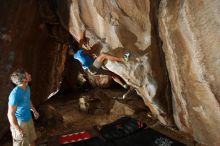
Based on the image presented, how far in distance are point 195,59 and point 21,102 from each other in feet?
10.6

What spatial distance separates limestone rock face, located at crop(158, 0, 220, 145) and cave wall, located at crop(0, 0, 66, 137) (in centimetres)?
398

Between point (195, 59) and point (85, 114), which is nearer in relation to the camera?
point (195, 59)

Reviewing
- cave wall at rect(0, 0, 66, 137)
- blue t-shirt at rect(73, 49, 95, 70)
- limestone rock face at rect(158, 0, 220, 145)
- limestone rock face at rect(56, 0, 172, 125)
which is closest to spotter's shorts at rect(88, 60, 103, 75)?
Result: blue t-shirt at rect(73, 49, 95, 70)

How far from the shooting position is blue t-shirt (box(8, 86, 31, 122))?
5.22 metres

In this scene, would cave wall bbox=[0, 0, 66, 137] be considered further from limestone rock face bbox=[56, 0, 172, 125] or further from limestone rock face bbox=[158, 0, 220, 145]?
limestone rock face bbox=[158, 0, 220, 145]

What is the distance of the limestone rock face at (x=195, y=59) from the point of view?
5.59 m

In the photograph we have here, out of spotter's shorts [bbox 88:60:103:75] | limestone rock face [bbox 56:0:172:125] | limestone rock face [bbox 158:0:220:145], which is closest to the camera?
limestone rock face [bbox 158:0:220:145]

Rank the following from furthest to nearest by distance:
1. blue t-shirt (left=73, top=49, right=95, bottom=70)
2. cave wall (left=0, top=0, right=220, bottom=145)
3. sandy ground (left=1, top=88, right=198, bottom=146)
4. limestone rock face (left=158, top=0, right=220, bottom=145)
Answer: sandy ground (left=1, top=88, right=198, bottom=146) < blue t-shirt (left=73, top=49, right=95, bottom=70) < cave wall (left=0, top=0, right=220, bottom=145) < limestone rock face (left=158, top=0, right=220, bottom=145)

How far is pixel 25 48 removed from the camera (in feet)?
29.4

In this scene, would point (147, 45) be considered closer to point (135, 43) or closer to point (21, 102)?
point (135, 43)

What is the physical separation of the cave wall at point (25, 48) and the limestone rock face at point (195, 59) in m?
3.98

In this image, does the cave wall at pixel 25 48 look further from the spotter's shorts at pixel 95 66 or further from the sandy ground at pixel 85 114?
the spotter's shorts at pixel 95 66

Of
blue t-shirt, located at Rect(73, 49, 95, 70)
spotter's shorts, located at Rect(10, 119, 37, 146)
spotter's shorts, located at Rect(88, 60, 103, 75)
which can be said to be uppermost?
blue t-shirt, located at Rect(73, 49, 95, 70)

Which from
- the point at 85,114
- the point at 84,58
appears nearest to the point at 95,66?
the point at 84,58
